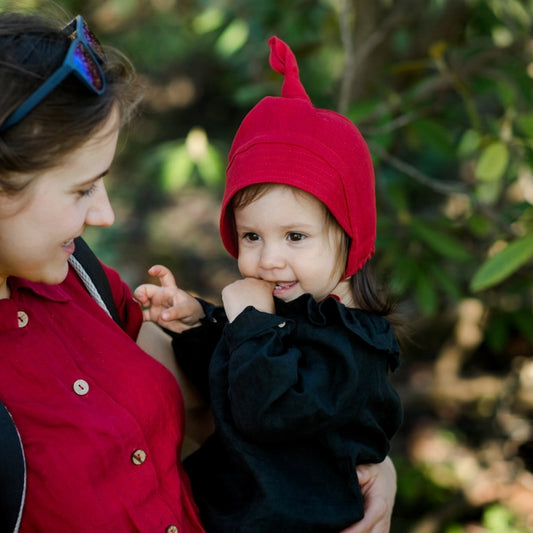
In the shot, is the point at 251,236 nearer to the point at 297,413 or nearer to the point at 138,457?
the point at 297,413

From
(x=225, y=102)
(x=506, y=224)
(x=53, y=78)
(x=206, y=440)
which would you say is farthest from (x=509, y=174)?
(x=225, y=102)

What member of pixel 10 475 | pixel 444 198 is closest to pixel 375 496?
pixel 10 475

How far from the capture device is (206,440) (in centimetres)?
188

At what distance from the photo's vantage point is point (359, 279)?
179cm

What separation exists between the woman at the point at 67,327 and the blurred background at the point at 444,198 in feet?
2.53

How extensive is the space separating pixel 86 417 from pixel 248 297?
17.8 inches

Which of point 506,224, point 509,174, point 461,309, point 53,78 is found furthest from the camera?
point 461,309

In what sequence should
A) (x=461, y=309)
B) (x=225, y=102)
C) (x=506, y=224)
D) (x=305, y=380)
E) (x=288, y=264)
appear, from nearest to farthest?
(x=305, y=380) → (x=288, y=264) → (x=506, y=224) → (x=461, y=309) → (x=225, y=102)

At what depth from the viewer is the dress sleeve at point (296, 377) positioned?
1499 mm

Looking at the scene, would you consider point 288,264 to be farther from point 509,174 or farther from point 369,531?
point 509,174

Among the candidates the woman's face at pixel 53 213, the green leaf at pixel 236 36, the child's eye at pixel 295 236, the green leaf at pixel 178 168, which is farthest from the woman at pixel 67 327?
the green leaf at pixel 236 36

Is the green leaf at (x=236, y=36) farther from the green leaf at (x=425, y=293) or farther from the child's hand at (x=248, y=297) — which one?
the child's hand at (x=248, y=297)

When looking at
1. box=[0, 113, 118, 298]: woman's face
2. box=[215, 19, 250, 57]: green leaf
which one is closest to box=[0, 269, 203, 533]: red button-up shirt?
box=[0, 113, 118, 298]: woman's face

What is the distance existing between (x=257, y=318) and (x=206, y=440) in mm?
480
